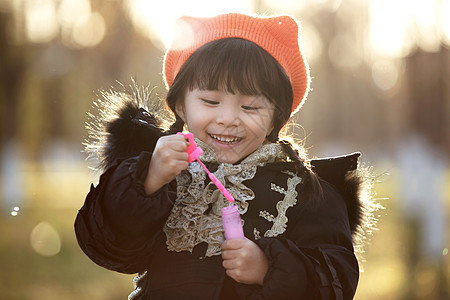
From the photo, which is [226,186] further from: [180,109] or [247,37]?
[247,37]

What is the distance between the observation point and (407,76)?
23.5 ft

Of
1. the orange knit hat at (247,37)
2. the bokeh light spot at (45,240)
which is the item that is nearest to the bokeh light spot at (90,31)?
the bokeh light spot at (45,240)

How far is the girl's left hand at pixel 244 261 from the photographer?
180cm

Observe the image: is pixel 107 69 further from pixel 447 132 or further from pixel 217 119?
pixel 217 119

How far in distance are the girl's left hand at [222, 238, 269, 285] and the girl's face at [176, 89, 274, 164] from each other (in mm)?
349

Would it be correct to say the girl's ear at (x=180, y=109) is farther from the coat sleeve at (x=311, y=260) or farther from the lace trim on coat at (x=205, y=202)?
the coat sleeve at (x=311, y=260)

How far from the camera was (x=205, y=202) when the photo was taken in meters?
1.96

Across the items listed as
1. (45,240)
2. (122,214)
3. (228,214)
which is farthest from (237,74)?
(45,240)

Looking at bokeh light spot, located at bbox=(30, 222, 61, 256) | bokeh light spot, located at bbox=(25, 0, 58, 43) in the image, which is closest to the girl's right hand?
bokeh light spot, located at bbox=(30, 222, 61, 256)

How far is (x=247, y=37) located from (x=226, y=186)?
0.57 m

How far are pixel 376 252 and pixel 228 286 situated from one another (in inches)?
285

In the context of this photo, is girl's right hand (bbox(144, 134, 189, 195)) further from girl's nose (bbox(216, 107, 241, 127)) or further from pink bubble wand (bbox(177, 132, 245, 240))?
girl's nose (bbox(216, 107, 241, 127))

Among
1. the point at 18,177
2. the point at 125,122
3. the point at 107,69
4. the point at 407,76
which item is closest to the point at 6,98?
the point at 107,69

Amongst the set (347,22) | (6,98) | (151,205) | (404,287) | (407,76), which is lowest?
(404,287)
